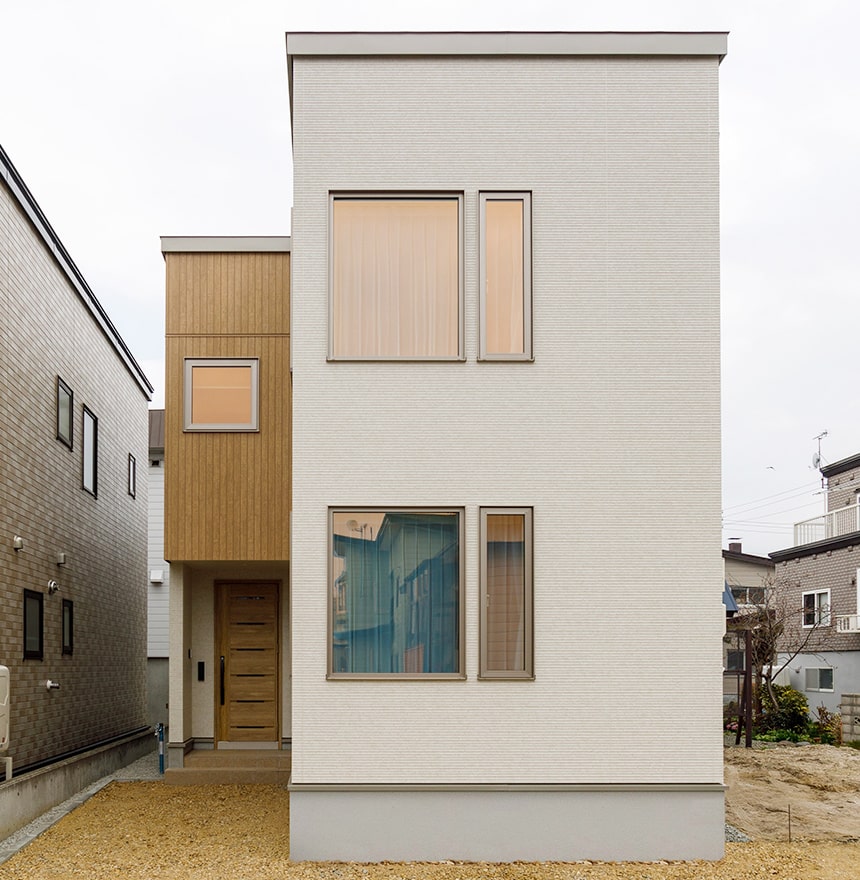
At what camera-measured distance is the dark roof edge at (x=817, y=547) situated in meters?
24.4

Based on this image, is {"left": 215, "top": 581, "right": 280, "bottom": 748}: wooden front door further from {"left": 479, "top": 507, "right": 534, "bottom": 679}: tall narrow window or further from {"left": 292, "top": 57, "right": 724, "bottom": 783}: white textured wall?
{"left": 479, "top": 507, "right": 534, "bottom": 679}: tall narrow window

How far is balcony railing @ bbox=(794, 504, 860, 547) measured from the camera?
25.5 metres

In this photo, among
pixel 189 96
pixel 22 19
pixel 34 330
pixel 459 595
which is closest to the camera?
pixel 459 595

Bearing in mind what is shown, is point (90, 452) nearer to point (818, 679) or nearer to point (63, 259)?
point (63, 259)

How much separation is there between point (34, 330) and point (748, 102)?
18853 mm

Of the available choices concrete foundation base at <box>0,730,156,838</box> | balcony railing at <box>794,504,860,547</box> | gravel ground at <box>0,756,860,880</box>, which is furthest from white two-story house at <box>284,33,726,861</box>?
balcony railing at <box>794,504,860,547</box>

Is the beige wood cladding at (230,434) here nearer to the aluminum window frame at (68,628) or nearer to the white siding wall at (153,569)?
the aluminum window frame at (68,628)

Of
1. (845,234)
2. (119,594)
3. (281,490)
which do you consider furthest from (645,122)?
(845,234)

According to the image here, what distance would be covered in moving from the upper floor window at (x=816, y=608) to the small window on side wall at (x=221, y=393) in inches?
672

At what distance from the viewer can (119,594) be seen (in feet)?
51.1

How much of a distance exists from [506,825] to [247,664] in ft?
17.4

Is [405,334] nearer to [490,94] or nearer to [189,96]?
[490,94]

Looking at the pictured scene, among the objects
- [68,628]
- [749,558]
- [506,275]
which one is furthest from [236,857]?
[749,558]

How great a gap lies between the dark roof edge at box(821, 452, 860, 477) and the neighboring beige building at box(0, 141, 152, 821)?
58.7 feet
